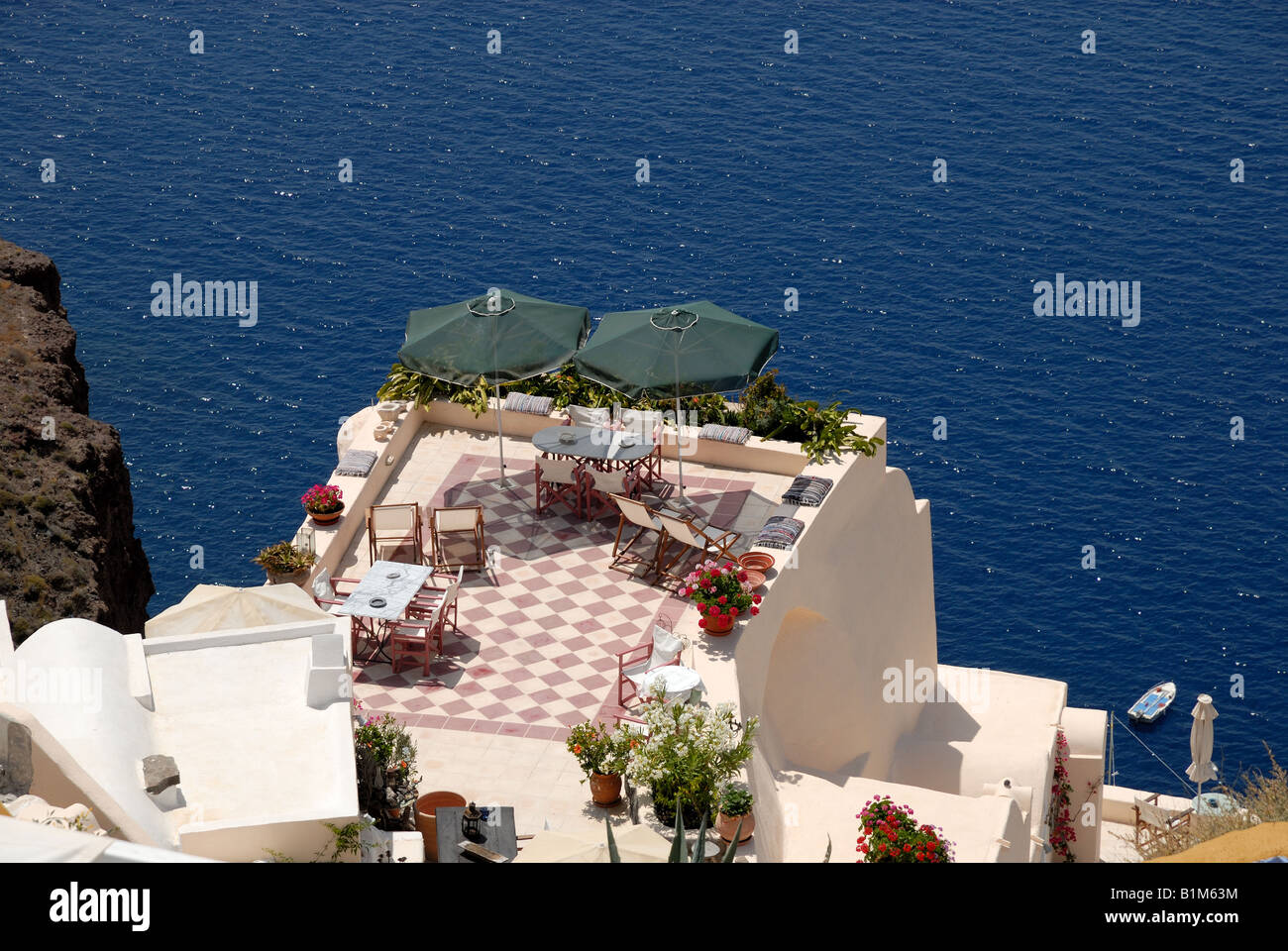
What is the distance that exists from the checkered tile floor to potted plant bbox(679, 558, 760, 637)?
1.28 metres

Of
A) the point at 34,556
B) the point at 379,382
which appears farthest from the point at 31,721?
the point at 379,382

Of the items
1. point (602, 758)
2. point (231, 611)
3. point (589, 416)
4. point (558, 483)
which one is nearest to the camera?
point (602, 758)

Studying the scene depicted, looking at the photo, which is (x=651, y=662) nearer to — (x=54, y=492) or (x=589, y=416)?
(x=589, y=416)

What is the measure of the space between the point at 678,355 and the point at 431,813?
9473 millimetres

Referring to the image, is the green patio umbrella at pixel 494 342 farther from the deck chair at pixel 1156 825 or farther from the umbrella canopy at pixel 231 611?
the deck chair at pixel 1156 825

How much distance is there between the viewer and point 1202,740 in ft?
115

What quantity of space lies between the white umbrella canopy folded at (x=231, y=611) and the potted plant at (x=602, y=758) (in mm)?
3775

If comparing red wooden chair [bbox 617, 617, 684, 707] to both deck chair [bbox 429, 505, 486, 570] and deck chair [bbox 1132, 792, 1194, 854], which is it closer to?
deck chair [bbox 429, 505, 486, 570]

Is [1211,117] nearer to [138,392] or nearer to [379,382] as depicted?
[379,382]

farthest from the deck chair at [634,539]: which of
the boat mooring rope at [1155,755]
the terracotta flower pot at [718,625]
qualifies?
the boat mooring rope at [1155,755]

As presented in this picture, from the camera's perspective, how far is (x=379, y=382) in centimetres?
5734

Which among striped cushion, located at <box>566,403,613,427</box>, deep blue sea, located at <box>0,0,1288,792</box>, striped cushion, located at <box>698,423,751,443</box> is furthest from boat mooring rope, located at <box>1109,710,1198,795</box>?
striped cushion, located at <box>566,403,613,427</box>

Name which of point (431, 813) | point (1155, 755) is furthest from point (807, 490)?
point (1155, 755)

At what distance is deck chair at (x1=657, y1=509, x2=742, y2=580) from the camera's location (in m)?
24.2
